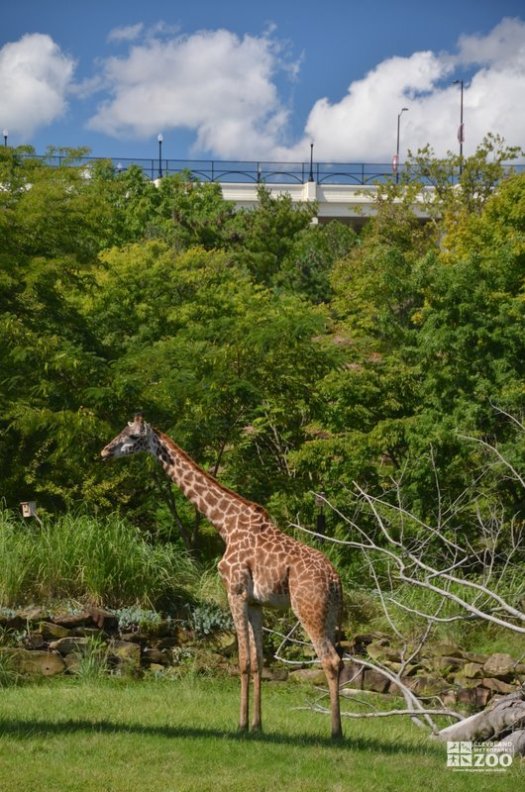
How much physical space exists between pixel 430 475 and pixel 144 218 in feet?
90.4

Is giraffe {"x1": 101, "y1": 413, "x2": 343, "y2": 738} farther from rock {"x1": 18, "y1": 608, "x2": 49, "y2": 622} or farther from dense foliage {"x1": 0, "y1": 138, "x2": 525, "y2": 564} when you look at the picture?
dense foliage {"x1": 0, "y1": 138, "x2": 525, "y2": 564}

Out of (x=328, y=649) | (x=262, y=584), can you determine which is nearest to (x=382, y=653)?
(x=262, y=584)

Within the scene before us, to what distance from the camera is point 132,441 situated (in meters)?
10.8

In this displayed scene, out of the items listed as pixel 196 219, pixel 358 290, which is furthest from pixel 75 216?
pixel 196 219

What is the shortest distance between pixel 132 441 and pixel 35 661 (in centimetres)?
362

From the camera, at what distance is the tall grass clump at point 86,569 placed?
1410 cm

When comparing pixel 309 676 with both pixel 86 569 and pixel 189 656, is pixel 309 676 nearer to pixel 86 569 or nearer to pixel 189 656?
pixel 189 656

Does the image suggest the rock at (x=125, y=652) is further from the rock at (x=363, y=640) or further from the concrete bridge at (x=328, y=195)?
the concrete bridge at (x=328, y=195)

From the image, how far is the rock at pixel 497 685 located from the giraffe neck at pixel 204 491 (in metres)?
4.76

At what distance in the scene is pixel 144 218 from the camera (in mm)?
43750

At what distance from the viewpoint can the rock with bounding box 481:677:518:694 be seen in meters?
13.4

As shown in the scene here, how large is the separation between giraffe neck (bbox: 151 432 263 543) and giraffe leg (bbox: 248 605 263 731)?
2.18 ft

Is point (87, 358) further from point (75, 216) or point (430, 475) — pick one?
point (430, 475)

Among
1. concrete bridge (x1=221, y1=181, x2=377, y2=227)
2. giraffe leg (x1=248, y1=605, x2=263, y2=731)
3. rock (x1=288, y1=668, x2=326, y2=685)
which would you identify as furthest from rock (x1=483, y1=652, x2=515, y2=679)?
concrete bridge (x1=221, y1=181, x2=377, y2=227)
